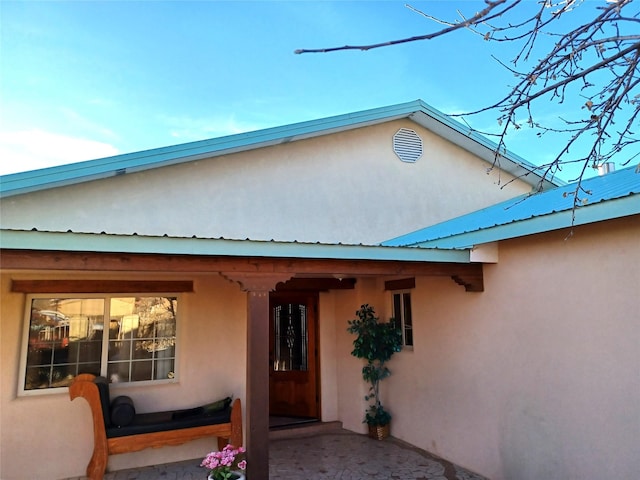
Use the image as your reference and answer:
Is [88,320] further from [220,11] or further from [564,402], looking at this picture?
[564,402]

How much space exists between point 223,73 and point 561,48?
636 cm

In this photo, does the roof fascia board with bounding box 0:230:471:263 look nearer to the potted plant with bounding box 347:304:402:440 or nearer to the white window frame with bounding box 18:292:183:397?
the potted plant with bounding box 347:304:402:440

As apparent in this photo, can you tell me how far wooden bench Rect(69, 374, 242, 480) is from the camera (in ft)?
17.2

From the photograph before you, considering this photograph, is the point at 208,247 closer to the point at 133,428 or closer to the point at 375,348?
the point at 133,428

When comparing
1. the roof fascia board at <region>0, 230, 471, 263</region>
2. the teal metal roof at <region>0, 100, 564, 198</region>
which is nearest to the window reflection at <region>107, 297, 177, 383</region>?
the teal metal roof at <region>0, 100, 564, 198</region>

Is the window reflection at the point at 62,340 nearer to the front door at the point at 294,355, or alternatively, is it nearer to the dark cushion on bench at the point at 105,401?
the dark cushion on bench at the point at 105,401

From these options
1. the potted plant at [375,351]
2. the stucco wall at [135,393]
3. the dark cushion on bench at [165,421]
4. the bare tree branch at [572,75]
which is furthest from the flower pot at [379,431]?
the bare tree branch at [572,75]

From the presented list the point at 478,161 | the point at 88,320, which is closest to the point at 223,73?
the point at 88,320

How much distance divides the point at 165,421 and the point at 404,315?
3.84 meters

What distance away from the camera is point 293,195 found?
7148 millimetres

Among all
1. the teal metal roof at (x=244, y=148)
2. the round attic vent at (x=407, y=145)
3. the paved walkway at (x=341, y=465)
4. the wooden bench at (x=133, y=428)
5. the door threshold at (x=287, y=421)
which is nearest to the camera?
the wooden bench at (x=133, y=428)

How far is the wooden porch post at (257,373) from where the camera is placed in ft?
13.8

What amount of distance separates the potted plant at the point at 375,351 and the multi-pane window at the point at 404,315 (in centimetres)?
9

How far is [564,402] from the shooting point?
172 inches
